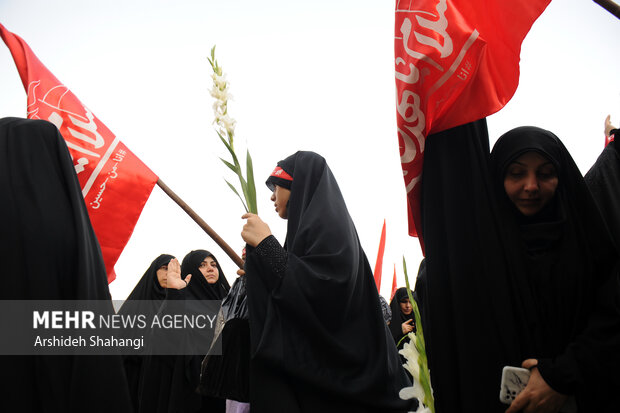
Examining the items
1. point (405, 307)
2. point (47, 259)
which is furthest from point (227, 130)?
point (405, 307)

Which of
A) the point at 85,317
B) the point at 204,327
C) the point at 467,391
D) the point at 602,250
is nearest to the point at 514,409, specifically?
the point at 467,391

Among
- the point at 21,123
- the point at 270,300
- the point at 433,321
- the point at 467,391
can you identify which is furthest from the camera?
the point at 270,300

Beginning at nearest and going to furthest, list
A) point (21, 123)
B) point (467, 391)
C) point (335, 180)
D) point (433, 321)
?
point (467, 391) → point (433, 321) → point (21, 123) → point (335, 180)

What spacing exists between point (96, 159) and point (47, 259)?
2.37 metres

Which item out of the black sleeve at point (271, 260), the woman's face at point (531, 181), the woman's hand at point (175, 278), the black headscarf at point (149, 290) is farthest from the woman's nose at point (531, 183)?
the black headscarf at point (149, 290)

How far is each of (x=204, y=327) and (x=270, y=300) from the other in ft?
9.16

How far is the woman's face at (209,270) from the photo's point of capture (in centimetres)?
489

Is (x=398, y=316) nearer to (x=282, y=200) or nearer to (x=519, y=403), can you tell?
(x=282, y=200)

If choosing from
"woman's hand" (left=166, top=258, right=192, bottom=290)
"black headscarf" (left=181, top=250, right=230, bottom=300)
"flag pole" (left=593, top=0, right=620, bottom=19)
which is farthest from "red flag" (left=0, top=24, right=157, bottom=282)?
"flag pole" (left=593, top=0, right=620, bottom=19)

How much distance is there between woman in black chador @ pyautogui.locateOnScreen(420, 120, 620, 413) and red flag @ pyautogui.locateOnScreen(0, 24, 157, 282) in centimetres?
271

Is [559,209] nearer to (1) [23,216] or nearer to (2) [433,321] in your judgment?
(2) [433,321]

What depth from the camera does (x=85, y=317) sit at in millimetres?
1465

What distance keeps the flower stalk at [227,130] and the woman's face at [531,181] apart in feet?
3.66

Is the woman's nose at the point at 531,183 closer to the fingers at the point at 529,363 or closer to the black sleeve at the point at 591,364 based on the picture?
the black sleeve at the point at 591,364
